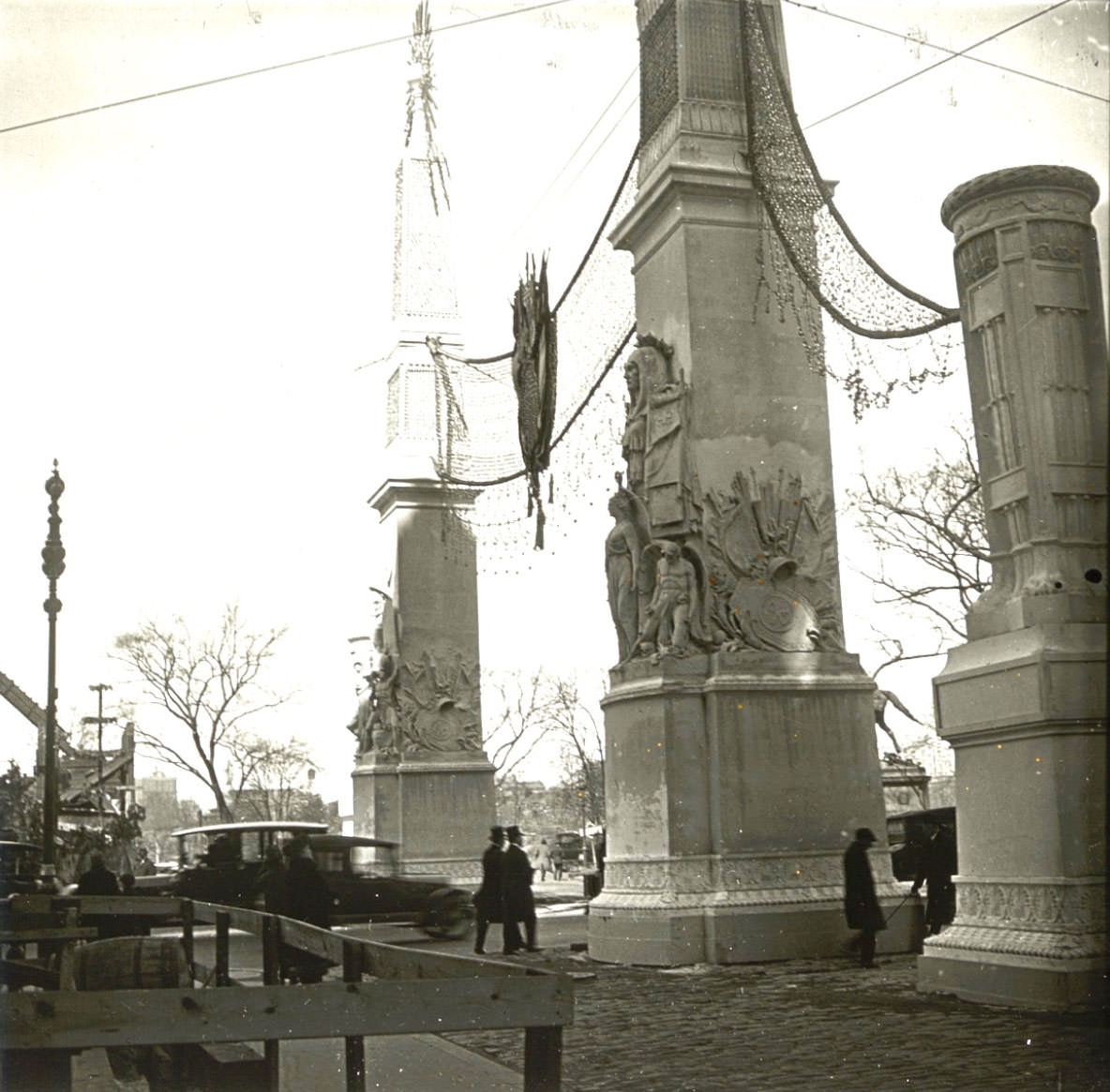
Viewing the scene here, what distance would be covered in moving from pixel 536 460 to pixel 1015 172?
930cm

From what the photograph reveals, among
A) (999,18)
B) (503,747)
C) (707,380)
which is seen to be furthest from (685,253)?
(503,747)

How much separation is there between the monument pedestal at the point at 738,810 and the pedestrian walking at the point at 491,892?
9.16 feet

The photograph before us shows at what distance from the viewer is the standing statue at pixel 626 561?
1538 cm

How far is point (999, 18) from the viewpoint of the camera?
887cm

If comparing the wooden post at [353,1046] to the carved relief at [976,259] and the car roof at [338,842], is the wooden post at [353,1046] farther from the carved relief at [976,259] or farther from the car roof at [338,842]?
the car roof at [338,842]

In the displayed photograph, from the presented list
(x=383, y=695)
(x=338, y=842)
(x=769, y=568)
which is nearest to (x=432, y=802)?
(x=383, y=695)

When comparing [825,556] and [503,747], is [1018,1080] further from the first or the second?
[503,747]

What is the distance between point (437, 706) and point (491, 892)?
11108 mm

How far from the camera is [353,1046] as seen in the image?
16.6 feet

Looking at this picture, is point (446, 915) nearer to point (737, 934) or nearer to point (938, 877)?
point (938, 877)

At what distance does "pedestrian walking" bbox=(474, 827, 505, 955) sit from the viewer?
1789cm

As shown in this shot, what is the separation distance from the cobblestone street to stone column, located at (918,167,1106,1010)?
0.51m

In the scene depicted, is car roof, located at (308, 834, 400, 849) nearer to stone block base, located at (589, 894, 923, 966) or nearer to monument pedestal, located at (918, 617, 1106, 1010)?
stone block base, located at (589, 894, 923, 966)

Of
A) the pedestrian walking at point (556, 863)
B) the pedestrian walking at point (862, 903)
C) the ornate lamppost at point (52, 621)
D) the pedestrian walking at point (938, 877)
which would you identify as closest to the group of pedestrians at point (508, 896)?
the pedestrian walking at point (938, 877)
